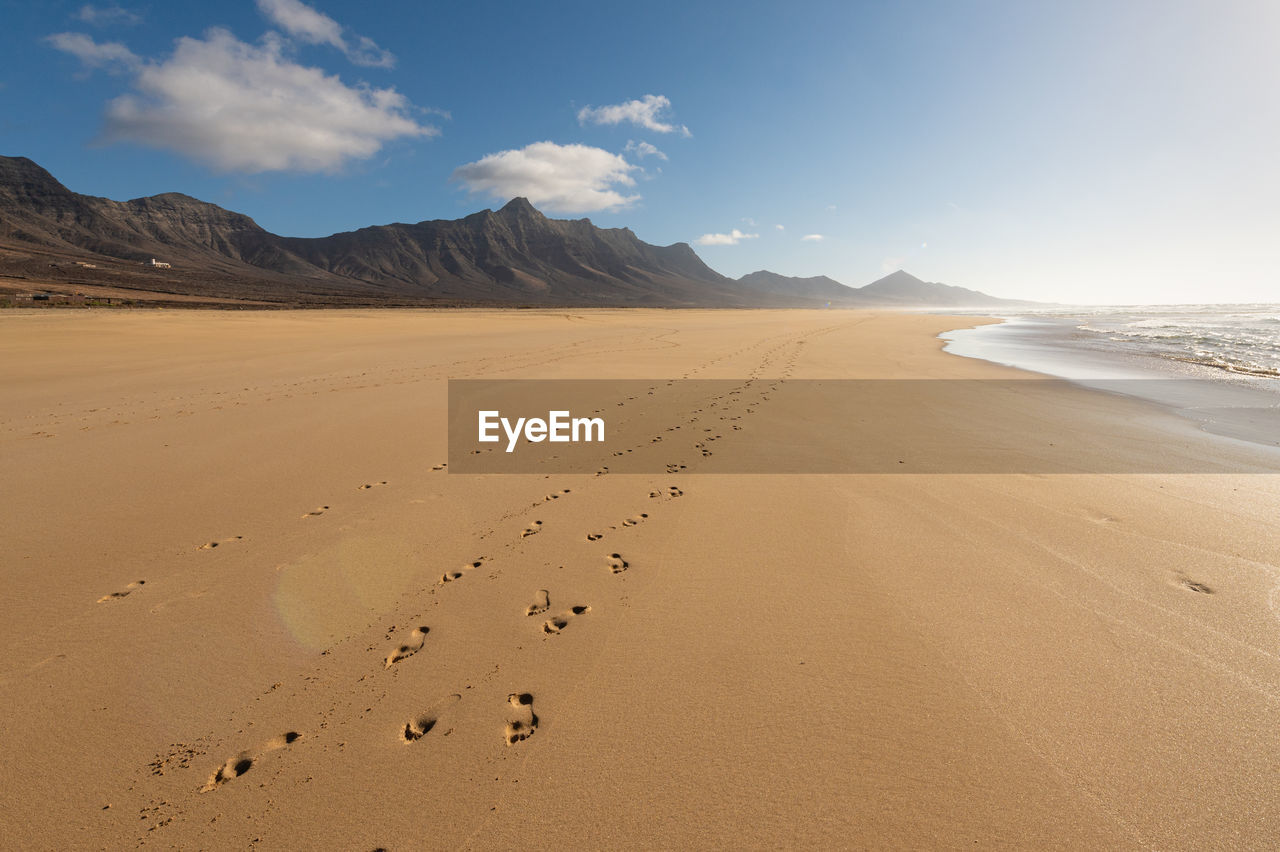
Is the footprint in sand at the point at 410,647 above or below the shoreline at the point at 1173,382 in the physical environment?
below

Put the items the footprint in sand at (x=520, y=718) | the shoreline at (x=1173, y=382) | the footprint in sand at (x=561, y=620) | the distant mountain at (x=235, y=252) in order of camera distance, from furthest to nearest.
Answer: the distant mountain at (x=235, y=252) → the shoreline at (x=1173, y=382) → the footprint in sand at (x=561, y=620) → the footprint in sand at (x=520, y=718)

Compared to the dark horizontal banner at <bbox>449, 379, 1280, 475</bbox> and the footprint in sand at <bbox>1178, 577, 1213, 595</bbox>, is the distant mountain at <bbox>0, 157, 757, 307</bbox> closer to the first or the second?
the dark horizontal banner at <bbox>449, 379, 1280, 475</bbox>

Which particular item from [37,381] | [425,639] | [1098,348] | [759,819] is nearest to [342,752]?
[425,639]

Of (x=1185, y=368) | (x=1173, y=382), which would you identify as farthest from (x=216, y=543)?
(x=1185, y=368)

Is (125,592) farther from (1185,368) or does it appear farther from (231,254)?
(231,254)

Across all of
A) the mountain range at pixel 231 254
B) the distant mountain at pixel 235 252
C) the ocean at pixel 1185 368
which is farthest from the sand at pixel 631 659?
the distant mountain at pixel 235 252

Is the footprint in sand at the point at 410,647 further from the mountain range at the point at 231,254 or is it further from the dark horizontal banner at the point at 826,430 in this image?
the mountain range at the point at 231,254

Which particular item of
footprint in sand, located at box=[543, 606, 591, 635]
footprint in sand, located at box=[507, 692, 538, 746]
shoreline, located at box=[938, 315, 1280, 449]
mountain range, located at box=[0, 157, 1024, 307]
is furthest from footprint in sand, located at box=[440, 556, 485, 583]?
mountain range, located at box=[0, 157, 1024, 307]
